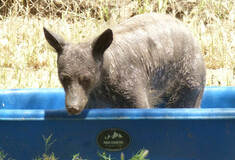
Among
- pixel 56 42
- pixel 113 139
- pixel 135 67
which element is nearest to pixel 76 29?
pixel 135 67

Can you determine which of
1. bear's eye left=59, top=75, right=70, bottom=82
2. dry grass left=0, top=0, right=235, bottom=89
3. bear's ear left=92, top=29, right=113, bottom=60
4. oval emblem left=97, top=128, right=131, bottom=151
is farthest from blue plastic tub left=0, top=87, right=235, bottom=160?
dry grass left=0, top=0, right=235, bottom=89

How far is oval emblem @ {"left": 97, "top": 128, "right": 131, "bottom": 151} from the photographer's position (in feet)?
13.3

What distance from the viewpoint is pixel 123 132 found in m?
4.06

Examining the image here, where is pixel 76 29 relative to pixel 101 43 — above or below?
below

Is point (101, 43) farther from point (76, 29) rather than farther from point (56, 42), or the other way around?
point (76, 29)

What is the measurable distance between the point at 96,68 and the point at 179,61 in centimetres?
110

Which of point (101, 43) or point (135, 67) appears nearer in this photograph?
point (101, 43)

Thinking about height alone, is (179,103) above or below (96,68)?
below

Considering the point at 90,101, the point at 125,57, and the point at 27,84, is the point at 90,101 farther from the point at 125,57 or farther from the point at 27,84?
the point at 27,84

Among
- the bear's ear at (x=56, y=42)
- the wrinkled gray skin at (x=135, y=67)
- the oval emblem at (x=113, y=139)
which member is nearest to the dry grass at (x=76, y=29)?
the wrinkled gray skin at (x=135, y=67)

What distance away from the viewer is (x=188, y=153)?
409 centimetres

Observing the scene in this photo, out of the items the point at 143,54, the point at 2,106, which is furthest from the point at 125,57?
the point at 2,106

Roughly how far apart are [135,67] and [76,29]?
10.6 feet

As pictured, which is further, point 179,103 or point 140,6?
point 140,6
